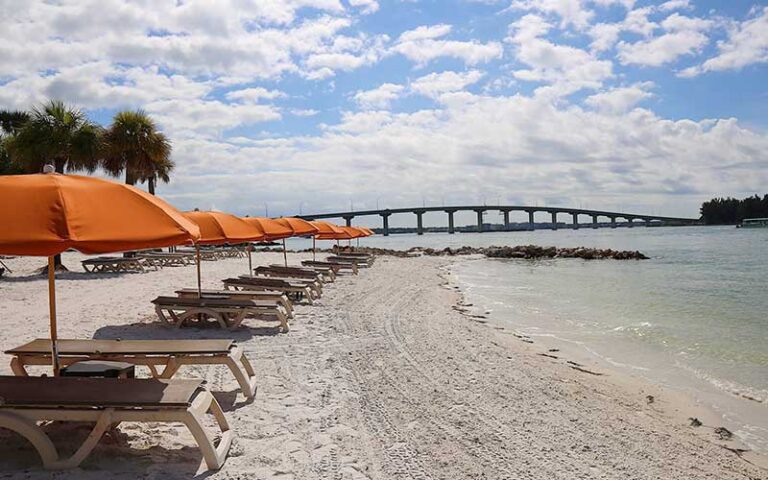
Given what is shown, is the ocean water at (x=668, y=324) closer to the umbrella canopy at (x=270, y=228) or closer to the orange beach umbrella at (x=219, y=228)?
the umbrella canopy at (x=270, y=228)

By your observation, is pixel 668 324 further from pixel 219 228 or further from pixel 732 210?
pixel 732 210

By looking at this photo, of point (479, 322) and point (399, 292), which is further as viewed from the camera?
point (399, 292)

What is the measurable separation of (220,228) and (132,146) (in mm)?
17344

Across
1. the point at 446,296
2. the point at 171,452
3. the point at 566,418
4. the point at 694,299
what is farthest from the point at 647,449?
the point at 694,299

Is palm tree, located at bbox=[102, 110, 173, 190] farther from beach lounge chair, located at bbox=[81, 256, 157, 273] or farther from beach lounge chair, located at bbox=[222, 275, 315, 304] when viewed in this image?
beach lounge chair, located at bbox=[222, 275, 315, 304]

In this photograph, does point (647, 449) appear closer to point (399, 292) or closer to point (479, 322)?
point (479, 322)

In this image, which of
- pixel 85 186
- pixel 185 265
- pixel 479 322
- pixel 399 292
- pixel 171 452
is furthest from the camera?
pixel 185 265

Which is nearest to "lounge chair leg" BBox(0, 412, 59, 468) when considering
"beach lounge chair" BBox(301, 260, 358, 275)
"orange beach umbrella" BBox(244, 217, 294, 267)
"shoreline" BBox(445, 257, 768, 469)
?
"shoreline" BBox(445, 257, 768, 469)

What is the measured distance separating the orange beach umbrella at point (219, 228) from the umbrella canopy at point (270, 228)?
142cm

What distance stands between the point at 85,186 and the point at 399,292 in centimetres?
1465

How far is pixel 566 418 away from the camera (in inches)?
242

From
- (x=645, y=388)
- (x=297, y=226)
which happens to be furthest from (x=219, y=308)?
(x=297, y=226)

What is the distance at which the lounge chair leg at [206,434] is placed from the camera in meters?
4.12

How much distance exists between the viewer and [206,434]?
4.22 meters
